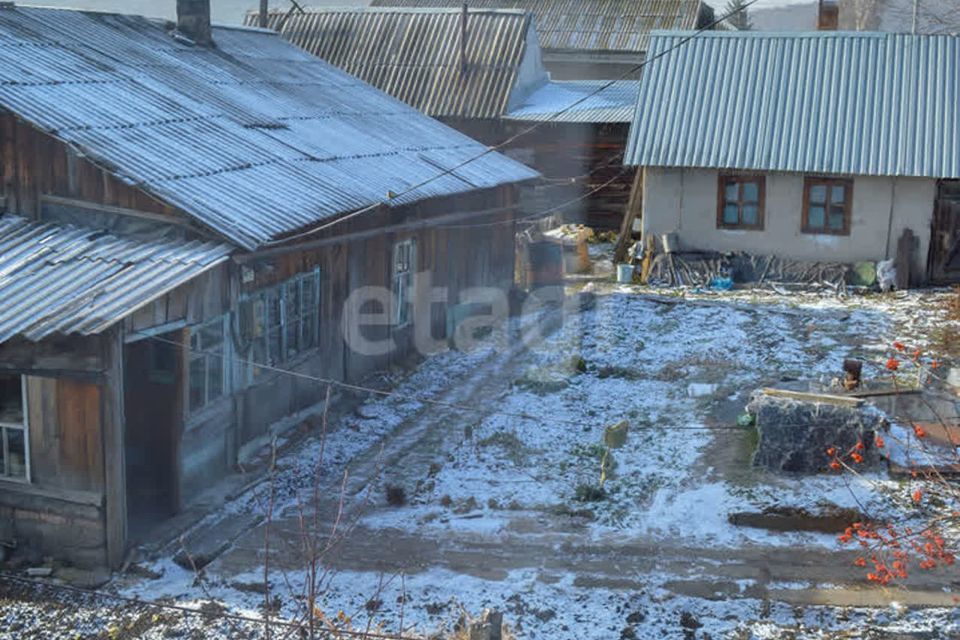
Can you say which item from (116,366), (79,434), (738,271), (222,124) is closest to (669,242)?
(738,271)

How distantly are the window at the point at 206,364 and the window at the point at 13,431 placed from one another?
6.11 feet

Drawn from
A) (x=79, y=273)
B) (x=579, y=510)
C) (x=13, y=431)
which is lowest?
(x=579, y=510)

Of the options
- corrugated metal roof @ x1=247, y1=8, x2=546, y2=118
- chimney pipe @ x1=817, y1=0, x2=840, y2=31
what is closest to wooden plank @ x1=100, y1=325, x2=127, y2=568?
corrugated metal roof @ x1=247, y1=8, x2=546, y2=118

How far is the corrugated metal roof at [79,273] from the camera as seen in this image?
10633mm

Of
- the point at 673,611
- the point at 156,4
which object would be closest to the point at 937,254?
the point at 673,611

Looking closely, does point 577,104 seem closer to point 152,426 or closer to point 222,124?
point 222,124

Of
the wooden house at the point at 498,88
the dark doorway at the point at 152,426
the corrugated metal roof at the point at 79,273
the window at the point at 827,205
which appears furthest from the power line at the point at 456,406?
the wooden house at the point at 498,88

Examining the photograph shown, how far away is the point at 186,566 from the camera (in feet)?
36.8

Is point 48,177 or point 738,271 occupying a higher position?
point 48,177

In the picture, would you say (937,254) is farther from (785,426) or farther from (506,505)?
(506,505)

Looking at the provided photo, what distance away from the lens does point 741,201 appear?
79.1 ft

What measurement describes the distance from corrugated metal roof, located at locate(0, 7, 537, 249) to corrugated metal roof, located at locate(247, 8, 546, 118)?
8.69m

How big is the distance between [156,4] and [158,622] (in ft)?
316

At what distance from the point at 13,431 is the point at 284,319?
404 centimetres
